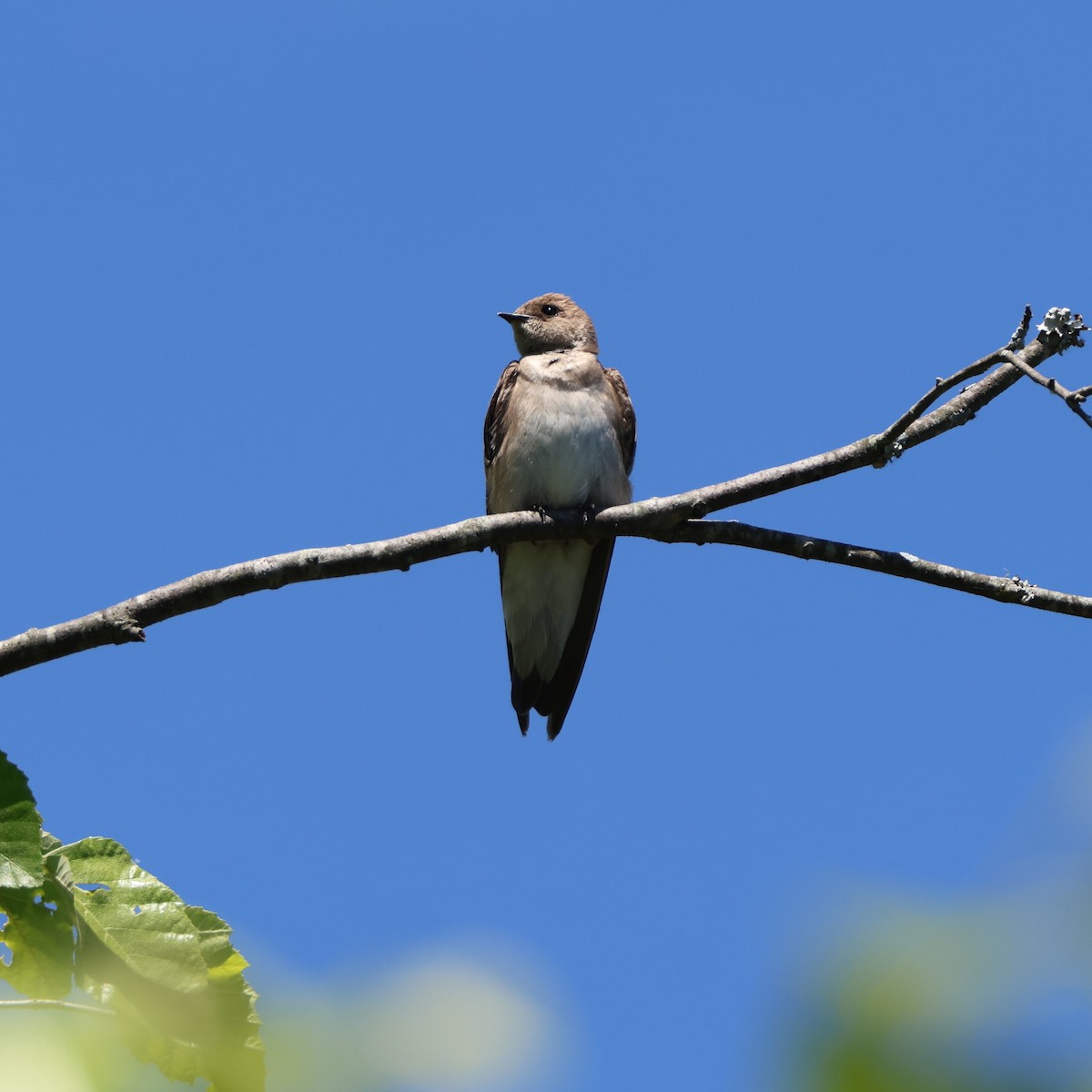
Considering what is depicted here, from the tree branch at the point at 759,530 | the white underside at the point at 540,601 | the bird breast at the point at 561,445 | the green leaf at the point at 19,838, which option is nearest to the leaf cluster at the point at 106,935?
the green leaf at the point at 19,838

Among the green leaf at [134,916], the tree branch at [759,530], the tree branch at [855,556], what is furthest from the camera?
the tree branch at [855,556]

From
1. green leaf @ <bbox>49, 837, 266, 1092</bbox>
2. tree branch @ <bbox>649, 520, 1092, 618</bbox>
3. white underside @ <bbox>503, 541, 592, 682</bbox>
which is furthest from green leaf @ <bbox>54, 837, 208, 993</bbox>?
white underside @ <bbox>503, 541, 592, 682</bbox>

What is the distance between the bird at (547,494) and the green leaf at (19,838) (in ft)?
20.9

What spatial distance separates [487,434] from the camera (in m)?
11.0

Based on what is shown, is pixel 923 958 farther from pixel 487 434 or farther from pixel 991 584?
pixel 487 434

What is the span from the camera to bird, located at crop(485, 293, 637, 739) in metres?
9.95

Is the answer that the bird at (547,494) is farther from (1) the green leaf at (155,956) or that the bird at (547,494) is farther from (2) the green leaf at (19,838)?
(2) the green leaf at (19,838)

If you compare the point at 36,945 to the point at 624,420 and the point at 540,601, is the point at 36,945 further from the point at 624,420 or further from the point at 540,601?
the point at 624,420

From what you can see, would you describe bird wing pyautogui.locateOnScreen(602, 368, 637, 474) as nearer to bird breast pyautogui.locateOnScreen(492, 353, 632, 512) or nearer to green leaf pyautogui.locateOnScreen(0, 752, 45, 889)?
bird breast pyautogui.locateOnScreen(492, 353, 632, 512)

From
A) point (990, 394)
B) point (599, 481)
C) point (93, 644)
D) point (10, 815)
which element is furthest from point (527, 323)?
point (10, 815)

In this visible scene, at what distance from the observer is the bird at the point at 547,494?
32.7 feet

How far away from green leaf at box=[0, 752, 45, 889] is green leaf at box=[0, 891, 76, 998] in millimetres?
83

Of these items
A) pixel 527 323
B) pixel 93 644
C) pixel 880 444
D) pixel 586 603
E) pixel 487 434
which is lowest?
pixel 93 644

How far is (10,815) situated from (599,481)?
660 cm
